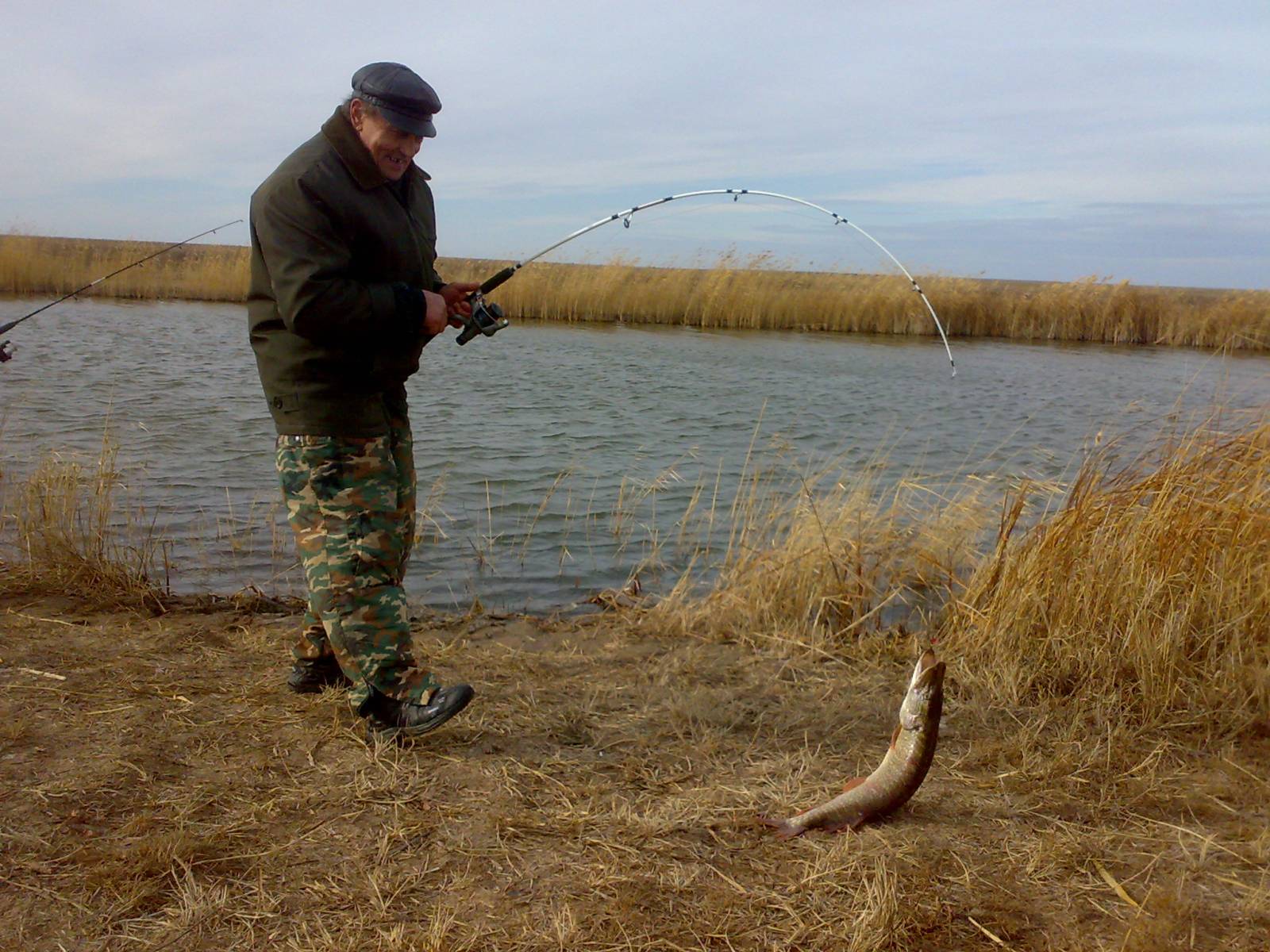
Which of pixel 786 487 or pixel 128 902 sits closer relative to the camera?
pixel 128 902

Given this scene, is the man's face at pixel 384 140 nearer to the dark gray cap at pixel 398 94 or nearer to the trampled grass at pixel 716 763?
the dark gray cap at pixel 398 94

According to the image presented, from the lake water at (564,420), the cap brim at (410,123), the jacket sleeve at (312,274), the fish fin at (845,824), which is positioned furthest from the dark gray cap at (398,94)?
the lake water at (564,420)

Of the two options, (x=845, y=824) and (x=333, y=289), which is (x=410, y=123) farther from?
(x=845, y=824)

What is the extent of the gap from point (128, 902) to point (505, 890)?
2.82 ft

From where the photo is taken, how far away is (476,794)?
311 centimetres

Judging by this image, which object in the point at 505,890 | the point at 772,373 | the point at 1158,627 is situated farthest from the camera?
the point at 772,373

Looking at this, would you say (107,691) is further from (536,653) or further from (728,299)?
(728,299)

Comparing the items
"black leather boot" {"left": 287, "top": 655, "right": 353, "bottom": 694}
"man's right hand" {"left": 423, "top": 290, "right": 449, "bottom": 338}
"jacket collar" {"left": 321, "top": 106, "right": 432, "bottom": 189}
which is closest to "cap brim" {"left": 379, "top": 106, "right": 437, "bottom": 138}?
"jacket collar" {"left": 321, "top": 106, "right": 432, "bottom": 189}

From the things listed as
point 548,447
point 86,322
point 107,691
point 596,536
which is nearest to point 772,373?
point 548,447

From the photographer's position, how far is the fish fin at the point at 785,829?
2.93 meters

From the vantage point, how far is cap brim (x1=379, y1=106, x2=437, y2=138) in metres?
3.09

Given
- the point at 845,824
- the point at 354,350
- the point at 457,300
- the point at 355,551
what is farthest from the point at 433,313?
the point at 845,824

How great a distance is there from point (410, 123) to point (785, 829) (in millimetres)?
2262

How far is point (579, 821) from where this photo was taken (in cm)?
295
